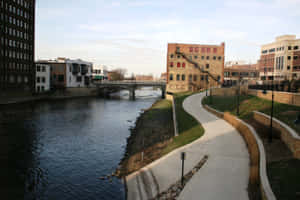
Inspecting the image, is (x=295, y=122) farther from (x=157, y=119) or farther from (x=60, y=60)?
(x=60, y=60)

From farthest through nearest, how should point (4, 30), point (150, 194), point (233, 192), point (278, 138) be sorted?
point (4, 30)
point (278, 138)
point (150, 194)
point (233, 192)

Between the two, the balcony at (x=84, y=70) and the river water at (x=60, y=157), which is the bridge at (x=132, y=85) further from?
the river water at (x=60, y=157)

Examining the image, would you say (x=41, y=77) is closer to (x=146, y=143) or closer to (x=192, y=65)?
(x=192, y=65)

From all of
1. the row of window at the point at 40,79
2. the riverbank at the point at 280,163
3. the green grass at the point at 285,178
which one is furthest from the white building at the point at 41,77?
the green grass at the point at 285,178

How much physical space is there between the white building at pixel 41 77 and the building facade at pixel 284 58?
68.5m

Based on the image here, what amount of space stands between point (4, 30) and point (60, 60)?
2898 centimetres

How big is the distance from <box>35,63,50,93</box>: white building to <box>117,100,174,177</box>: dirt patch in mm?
53313

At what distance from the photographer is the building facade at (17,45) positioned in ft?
218

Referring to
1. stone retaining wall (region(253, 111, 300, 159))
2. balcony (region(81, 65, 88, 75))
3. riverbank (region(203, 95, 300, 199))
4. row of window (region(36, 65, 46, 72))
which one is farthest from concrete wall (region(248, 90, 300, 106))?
balcony (region(81, 65, 88, 75))

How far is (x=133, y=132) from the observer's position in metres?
35.0

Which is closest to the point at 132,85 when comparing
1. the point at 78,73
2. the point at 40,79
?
the point at 78,73

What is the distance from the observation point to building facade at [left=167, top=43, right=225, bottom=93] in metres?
79.2

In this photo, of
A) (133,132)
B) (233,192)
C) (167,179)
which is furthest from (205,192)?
(133,132)

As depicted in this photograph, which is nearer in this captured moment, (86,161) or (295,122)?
(295,122)
